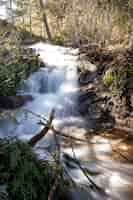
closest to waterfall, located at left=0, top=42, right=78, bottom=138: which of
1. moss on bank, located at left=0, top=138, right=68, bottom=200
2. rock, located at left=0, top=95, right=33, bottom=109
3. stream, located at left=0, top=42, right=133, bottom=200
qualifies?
stream, located at left=0, top=42, right=133, bottom=200

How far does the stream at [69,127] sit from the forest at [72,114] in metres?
0.02

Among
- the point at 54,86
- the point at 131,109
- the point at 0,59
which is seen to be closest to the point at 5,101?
the point at 54,86

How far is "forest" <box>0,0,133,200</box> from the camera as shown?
16.9 ft

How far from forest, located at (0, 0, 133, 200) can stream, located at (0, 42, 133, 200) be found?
22 millimetres

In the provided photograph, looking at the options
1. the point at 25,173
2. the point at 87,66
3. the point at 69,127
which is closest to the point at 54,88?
the point at 87,66

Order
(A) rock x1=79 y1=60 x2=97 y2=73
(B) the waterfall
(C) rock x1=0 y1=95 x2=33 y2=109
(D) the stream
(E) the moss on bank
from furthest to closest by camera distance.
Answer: (A) rock x1=79 y1=60 x2=97 y2=73 → (B) the waterfall → (C) rock x1=0 y1=95 x2=33 y2=109 → (D) the stream → (E) the moss on bank

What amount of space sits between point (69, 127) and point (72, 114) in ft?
4.57

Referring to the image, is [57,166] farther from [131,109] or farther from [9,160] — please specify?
[131,109]

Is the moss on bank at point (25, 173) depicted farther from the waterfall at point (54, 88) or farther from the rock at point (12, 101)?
the rock at point (12, 101)

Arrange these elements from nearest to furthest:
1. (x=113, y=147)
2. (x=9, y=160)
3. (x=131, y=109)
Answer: (x=9, y=160)
(x=113, y=147)
(x=131, y=109)

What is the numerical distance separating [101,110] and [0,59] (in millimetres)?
5669

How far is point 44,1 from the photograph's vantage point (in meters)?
28.7

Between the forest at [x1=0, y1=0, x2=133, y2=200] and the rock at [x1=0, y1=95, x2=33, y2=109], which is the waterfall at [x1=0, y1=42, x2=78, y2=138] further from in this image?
the rock at [x1=0, y1=95, x2=33, y2=109]

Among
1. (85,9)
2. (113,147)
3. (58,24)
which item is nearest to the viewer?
(113,147)
